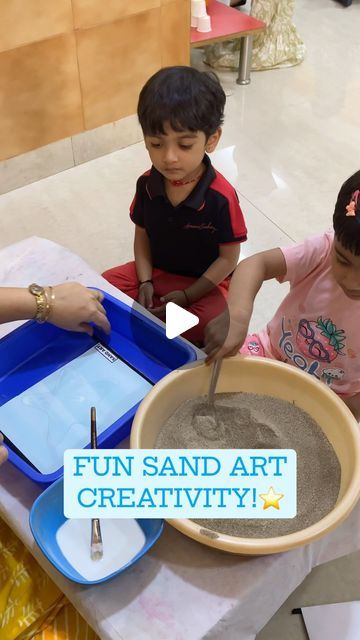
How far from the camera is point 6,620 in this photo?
2.96ft

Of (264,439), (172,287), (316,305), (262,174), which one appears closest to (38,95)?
(262,174)

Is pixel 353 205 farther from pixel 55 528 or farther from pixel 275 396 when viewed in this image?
pixel 55 528

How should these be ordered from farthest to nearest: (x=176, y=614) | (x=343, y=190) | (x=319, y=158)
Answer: (x=319, y=158) < (x=343, y=190) < (x=176, y=614)

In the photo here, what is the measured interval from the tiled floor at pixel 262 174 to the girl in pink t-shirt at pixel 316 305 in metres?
0.67

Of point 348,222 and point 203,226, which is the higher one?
point 348,222

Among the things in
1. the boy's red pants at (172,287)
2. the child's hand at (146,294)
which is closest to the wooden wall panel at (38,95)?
the boy's red pants at (172,287)

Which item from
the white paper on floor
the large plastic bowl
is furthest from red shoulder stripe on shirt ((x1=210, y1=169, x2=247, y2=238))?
the white paper on floor

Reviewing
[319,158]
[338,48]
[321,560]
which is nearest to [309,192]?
[319,158]

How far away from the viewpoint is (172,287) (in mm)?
1371

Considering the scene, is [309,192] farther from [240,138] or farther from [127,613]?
[127,613]

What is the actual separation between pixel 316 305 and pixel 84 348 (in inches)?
16.7

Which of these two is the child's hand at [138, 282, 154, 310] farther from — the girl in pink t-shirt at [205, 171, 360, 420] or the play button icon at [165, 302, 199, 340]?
the girl in pink t-shirt at [205, 171, 360, 420]

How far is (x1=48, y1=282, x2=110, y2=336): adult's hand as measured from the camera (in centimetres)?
101

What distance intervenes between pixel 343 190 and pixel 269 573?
0.55 m
